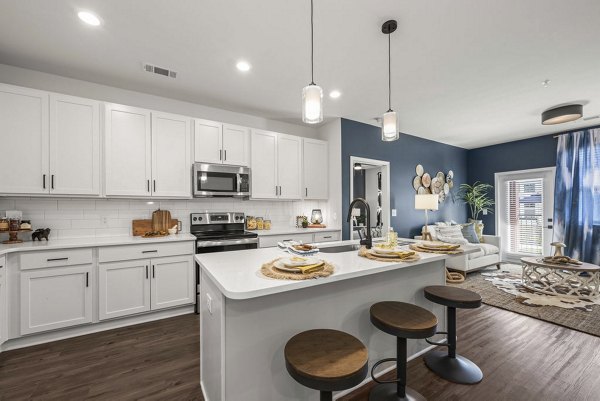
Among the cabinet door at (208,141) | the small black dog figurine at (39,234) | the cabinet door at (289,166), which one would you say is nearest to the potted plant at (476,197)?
the cabinet door at (289,166)

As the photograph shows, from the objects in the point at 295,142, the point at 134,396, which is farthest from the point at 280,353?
the point at 295,142

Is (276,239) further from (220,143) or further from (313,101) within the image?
(313,101)

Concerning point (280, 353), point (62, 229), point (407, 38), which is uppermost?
point (407, 38)

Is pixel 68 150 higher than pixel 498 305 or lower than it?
higher

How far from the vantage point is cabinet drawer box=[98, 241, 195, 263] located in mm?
2672

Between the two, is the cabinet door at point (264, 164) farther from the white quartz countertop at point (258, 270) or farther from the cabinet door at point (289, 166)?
the white quartz countertop at point (258, 270)

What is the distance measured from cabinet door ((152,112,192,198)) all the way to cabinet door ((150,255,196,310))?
84 centimetres

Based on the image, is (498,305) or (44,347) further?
(498,305)

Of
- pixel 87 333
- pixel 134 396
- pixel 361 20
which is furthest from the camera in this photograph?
pixel 87 333

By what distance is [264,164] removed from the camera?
13.0ft

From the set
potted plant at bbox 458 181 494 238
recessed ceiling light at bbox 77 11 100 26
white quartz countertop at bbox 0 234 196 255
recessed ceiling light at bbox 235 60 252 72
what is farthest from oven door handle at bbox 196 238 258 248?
potted plant at bbox 458 181 494 238

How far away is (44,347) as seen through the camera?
2.40 m

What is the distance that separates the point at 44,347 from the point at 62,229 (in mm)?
1215

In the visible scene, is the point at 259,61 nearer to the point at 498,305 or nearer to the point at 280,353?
the point at 280,353
